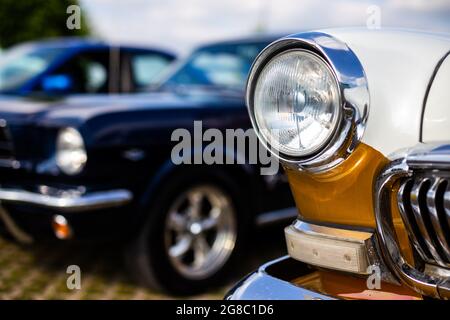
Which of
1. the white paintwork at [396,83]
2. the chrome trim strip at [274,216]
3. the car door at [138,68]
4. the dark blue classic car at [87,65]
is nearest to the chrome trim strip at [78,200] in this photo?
the chrome trim strip at [274,216]

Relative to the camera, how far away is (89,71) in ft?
19.4

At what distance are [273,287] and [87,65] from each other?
4.70 metres

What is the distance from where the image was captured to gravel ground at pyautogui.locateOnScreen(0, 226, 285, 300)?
3318mm

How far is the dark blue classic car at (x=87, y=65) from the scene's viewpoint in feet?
17.8

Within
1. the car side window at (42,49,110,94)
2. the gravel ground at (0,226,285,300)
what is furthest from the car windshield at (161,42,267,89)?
the car side window at (42,49,110,94)

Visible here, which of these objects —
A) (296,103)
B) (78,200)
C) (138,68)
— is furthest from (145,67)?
(296,103)

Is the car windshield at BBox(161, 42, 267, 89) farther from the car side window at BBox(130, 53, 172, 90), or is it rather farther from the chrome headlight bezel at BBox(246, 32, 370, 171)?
the chrome headlight bezel at BBox(246, 32, 370, 171)

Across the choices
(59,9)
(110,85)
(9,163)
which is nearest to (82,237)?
(9,163)

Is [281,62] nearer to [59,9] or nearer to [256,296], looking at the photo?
[256,296]

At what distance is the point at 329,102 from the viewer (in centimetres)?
152

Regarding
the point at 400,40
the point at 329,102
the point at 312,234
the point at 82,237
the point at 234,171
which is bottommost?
the point at 82,237

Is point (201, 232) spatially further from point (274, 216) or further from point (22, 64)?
point (22, 64)

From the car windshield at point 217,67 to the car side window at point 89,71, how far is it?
4.98 ft
